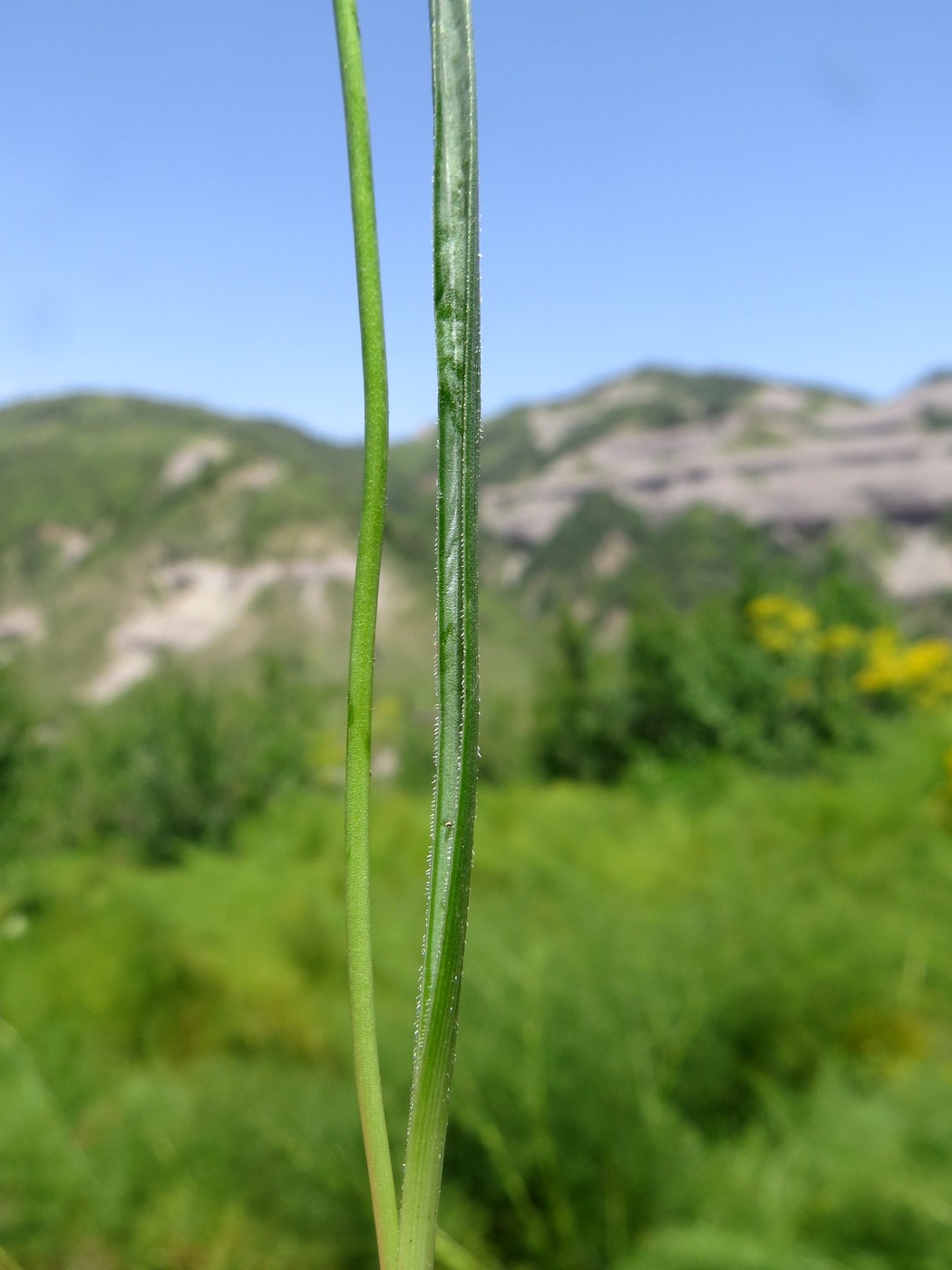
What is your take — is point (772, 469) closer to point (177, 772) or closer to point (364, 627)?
point (177, 772)

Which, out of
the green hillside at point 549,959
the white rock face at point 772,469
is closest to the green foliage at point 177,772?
the green hillside at point 549,959

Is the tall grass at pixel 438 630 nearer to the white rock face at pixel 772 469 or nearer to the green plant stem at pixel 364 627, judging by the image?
the green plant stem at pixel 364 627

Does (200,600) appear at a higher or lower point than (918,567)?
lower

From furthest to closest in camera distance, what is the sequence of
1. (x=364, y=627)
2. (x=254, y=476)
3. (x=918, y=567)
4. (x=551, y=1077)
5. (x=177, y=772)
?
1. (x=254, y=476)
2. (x=918, y=567)
3. (x=177, y=772)
4. (x=551, y=1077)
5. (x=364, y=627)

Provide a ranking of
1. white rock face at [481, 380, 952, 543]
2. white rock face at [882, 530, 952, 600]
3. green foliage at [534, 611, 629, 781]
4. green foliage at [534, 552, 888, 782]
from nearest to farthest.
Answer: green foliage at [534, 552, 888, 782], green foliage at [534, 611, 629, 781], white rock face at [882, 530, 952, 600], white rock face at [481, 380, 952, 543]

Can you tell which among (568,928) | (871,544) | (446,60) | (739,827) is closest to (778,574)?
(739,827)

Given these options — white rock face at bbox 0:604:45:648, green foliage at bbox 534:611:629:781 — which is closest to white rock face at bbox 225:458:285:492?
white rock face at bbox 0:604:45:648

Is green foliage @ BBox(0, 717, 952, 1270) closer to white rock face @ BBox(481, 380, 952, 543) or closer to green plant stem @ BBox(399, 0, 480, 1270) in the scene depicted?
green plant stem @ BBox(399, 0, 480, 1270)

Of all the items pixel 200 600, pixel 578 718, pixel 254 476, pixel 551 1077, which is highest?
pixel 551 1077

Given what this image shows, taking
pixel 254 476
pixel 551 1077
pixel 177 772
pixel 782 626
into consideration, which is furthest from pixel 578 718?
pixel 254 476
